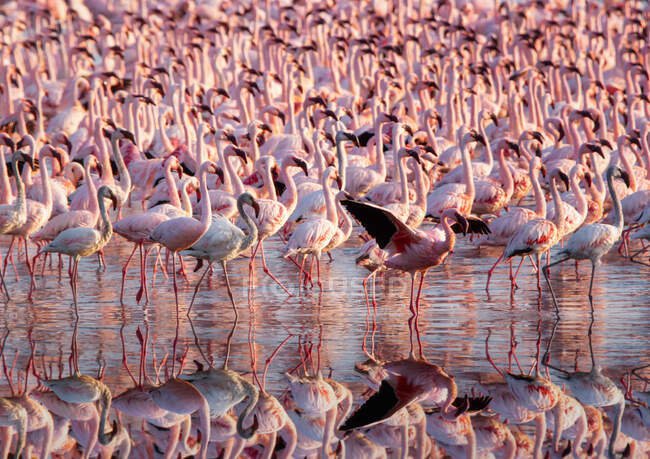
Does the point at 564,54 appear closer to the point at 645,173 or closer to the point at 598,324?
the point at 645,173

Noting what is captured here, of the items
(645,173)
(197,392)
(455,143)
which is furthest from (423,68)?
(197,392)

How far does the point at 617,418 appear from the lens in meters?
7.40

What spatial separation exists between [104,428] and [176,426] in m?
0.39

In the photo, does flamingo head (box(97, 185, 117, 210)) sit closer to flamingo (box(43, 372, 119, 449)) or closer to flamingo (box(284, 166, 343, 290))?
flamingo (box(284, 166, 343, 290))

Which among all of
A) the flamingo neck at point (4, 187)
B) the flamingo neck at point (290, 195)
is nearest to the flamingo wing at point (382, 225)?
the flamingo neck at point (290, 195)

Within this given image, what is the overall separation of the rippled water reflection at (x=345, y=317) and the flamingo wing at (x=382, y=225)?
56cm

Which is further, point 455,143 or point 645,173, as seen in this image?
point 455,143

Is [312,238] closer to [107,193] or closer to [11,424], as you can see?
[107,193]

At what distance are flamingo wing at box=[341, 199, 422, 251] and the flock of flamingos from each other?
0.02m

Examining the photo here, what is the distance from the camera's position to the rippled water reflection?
8.96 meters

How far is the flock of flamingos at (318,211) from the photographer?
7355 millimetres

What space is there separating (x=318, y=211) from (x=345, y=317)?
9.05ft

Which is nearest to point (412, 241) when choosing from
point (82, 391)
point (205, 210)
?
point (205, 210)

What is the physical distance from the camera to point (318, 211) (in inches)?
512
